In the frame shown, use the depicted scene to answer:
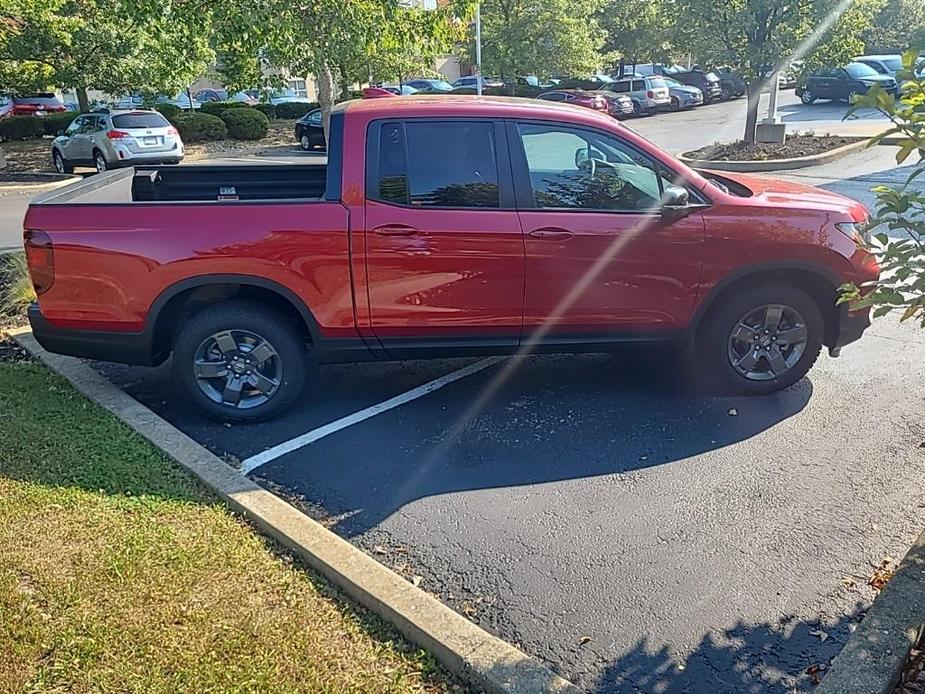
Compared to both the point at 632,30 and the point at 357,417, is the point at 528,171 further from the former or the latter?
the point at 632,30

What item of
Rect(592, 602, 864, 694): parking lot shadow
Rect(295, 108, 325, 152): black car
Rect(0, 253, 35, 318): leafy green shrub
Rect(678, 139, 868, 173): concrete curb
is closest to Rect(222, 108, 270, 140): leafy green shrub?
Rect(295, 108, 325, 152): black car

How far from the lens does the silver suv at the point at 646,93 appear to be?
32156 mm

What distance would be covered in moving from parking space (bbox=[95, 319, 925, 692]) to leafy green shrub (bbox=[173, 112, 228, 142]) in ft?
69.5

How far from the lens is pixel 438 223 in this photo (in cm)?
457

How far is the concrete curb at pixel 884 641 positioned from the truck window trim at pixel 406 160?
2762 millimetres

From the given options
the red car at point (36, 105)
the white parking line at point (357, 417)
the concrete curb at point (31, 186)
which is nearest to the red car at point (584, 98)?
the concrete curb at point (31, 186)

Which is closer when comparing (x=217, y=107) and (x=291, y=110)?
(x=217, y=107)

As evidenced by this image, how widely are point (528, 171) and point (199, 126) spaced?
22928mm

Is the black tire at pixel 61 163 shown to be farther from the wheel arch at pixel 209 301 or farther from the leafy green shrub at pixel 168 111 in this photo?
the wheel arch at pixel 209 301

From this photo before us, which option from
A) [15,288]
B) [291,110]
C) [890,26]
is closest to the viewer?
[15,288]

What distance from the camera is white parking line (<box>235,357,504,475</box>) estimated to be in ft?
14.6

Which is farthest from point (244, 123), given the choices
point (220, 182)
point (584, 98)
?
point (220, 182)

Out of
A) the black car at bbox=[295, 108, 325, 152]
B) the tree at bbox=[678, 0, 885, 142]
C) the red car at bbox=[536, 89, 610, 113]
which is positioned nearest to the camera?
the tree at bbox=[678, 0, 885, 142]

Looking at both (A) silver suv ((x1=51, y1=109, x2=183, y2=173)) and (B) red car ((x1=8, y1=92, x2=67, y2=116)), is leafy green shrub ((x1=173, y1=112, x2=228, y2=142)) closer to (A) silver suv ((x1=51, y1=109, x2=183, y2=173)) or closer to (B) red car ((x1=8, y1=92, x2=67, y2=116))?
(A) silver suv ((x1=51, y1=109, x2=183, y2=173))
